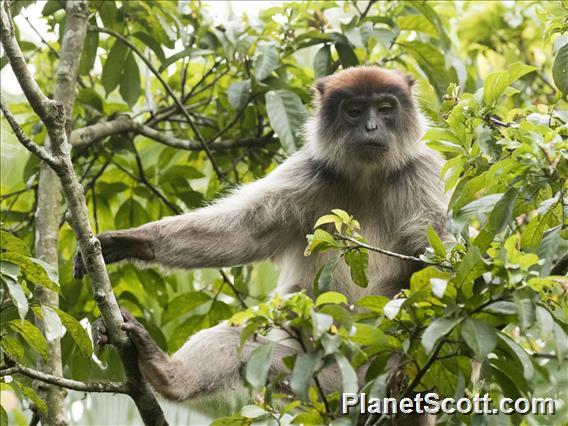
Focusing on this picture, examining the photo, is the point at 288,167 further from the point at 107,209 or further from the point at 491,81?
the point at 491,81

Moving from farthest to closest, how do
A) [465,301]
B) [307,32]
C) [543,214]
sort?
[307,32] → [543,214] → [465,301]

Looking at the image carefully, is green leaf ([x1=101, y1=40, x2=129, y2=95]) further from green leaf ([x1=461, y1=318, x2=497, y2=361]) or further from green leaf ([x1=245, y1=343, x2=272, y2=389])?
green leaf ([x1=461, y1=318, x2=497, y2=361])

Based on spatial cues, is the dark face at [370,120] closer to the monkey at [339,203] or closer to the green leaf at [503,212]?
the monkey at [339,203]

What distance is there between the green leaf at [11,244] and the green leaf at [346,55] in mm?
3237

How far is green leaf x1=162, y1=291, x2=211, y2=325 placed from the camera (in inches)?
248

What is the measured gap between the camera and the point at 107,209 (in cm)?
684

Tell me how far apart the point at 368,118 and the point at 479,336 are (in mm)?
3058

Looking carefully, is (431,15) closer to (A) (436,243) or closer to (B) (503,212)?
(A) (436,243)

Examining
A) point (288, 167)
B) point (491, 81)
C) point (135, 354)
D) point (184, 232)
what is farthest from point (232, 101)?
point (491, 81)

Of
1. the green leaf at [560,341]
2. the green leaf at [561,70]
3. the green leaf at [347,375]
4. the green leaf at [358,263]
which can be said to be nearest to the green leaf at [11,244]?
the green leaf at [358,263]

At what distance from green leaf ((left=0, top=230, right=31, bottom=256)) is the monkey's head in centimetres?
241

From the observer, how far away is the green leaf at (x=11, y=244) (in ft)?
12.8

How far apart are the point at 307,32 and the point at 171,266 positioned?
192 centimetres

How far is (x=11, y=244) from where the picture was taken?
3.93m
